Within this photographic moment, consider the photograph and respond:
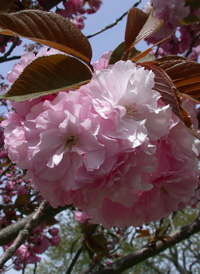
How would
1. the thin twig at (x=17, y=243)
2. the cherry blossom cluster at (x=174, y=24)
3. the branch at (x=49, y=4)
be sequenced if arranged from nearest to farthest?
the thin twig at (x=17, y=243) < the cherry blossom cluster at (x=174, y=24) < the branch at (x=49, y=4)

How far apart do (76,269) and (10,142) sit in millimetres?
13936

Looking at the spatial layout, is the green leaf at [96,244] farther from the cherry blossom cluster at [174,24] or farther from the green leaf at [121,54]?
the green leaf at [121,54]

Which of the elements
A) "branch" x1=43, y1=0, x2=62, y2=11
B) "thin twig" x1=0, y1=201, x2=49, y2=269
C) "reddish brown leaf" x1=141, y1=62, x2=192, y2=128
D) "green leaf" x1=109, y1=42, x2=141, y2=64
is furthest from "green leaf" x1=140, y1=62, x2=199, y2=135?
"branch" x1=43, y1=0, x2=62, y2=11

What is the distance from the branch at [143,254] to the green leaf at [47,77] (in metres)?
2.04

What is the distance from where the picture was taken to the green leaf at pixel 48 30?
2.11 feet

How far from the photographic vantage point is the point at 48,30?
688mm

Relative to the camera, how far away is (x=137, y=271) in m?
13.4

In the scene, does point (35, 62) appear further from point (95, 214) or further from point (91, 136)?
point (95, 214)

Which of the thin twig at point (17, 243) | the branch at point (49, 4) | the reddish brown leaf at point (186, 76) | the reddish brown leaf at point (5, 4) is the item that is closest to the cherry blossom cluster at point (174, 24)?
the branch at point (49, 4)

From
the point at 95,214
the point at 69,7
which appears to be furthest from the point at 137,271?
the point at 95,214

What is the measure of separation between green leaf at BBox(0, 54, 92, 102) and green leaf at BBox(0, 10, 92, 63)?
0.04m

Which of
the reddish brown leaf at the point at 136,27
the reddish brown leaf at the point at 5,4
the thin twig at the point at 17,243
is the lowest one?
the thin twig at the point at 17,243

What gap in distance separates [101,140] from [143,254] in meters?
2.12

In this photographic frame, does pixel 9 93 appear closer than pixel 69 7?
Yes
